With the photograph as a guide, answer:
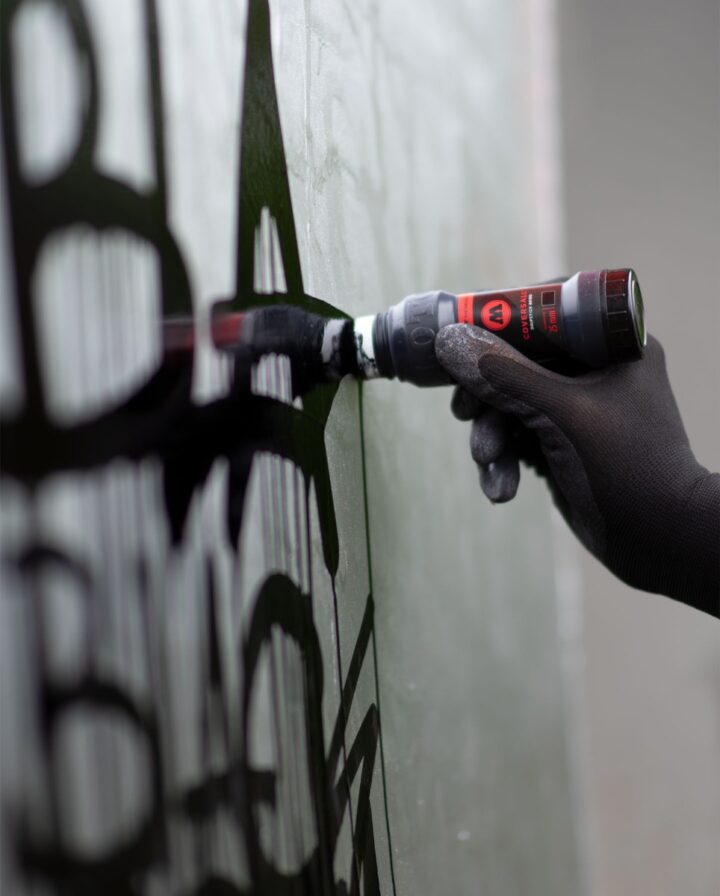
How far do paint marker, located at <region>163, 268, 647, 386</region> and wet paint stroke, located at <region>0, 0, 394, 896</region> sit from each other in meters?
0.02

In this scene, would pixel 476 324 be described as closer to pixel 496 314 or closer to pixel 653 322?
pixel 496 314

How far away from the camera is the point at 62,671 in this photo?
309 mm

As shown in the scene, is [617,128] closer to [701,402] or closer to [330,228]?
[701,402]

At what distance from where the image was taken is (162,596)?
0.37 meters

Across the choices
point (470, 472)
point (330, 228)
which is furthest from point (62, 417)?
point (470, 472)

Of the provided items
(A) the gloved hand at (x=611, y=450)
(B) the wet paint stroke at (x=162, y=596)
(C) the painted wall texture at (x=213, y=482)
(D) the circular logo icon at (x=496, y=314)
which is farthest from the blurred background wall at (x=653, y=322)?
(B) the wet paint stroke at (x=162, y=596)

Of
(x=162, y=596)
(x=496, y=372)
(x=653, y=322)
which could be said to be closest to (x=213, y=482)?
(x=162, y=596)

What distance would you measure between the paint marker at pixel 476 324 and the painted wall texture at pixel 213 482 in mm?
23

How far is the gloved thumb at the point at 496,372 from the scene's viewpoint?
58 cm

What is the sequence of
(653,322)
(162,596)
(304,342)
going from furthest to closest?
(653,322) → (304,342) → (162,596)

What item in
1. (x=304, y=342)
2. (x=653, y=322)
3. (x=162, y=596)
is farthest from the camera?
(x=653, y=322)

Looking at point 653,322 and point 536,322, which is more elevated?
point 653,322

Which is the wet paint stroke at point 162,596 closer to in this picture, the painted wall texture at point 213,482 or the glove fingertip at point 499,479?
the painted wall texture at point 213,482

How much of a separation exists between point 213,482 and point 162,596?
0.23ft
